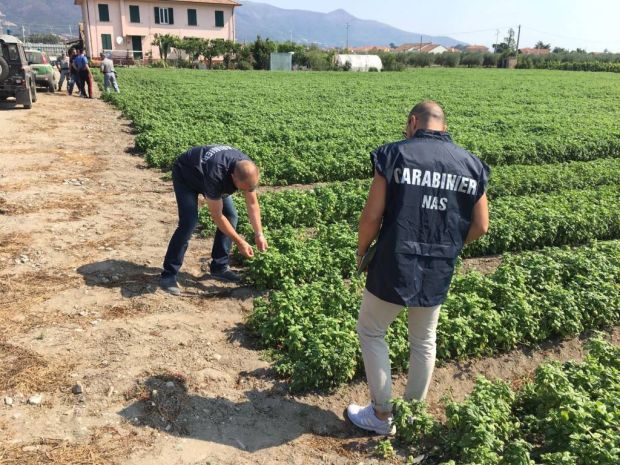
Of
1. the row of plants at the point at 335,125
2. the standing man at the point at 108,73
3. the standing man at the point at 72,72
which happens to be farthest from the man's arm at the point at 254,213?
the standing man at the point at 72,72

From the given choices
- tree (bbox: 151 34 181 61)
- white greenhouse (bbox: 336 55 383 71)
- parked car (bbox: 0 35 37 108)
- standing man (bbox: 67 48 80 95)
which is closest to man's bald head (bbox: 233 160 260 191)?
parked car (bbox: 0 35 37 108)

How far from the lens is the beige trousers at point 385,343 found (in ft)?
12.2

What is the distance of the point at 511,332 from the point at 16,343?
474 cm

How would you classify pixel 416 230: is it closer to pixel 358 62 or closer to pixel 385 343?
pixel 385 343

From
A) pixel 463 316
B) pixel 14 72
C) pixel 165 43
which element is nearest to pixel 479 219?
pixel 463 316

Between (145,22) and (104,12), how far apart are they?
415 centimetres

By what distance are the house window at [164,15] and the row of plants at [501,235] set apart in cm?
5757

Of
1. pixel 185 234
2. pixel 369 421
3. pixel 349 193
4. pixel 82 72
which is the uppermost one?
pixel 82 72

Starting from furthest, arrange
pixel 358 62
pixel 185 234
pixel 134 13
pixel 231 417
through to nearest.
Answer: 1. pixel 358 62
2. pixel 134 13
3. pixel 185 234
4. pixel 231 417

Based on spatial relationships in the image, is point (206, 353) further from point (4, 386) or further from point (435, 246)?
point (435, 246)

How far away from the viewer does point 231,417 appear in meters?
4.33

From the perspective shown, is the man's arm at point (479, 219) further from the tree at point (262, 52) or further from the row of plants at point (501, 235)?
the tree at point (262, 52)

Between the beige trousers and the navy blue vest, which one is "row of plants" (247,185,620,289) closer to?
the beige trousers

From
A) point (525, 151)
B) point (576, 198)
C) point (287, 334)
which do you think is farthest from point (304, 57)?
point (287, 334)
